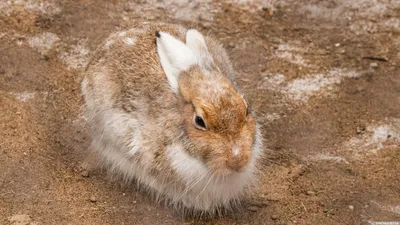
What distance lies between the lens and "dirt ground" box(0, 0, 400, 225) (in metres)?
6.11

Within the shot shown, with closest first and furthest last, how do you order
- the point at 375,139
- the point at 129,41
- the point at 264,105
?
the point at 129,41
the point at 375,139
the point at 264,105

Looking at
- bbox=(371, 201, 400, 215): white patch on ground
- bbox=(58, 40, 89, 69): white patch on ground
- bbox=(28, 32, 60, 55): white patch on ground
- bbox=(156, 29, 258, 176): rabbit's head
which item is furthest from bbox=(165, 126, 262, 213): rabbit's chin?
bbox=(28, 32, 60, 55): white patch on ground

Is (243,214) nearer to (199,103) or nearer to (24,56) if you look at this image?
(199,103)

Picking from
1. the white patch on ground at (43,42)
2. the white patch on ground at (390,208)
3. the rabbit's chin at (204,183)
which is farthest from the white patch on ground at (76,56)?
the white patch on ground at (390,208)

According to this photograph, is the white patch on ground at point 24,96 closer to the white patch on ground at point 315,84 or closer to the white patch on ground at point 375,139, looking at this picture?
the white patch on ground at point 315,84

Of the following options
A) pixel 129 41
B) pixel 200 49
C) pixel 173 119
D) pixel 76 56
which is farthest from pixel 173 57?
pixel 76 56

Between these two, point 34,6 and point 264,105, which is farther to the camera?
point 34,6

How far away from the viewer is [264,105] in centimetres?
757

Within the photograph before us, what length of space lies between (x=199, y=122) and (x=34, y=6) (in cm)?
456

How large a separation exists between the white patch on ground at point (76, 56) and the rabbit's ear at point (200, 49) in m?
2.40

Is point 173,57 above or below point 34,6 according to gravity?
above

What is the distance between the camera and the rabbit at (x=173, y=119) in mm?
5305

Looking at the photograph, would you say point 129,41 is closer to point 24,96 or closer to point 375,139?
point 24,96

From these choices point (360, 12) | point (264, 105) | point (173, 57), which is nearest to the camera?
point (173, 57)
